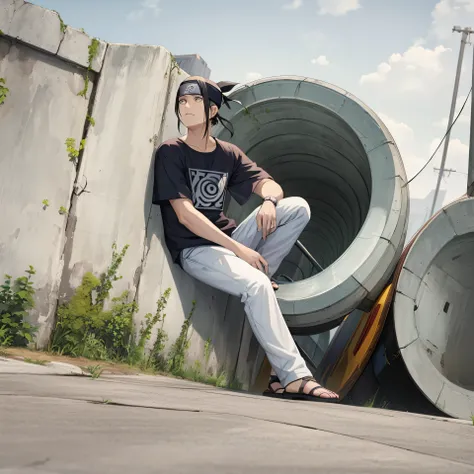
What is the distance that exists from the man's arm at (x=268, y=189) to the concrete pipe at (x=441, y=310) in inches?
82.2

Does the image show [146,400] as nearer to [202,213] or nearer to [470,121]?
[202,213]

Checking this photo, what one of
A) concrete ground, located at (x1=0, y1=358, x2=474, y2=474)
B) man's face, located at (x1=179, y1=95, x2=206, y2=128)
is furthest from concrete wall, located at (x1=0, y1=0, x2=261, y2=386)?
concrete ground, located at (x1=0, y1=358, x2=474, y2=474)

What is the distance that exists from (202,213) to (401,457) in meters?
3.18

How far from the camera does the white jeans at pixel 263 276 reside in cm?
402

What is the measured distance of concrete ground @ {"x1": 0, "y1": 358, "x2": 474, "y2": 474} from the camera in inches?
47.2

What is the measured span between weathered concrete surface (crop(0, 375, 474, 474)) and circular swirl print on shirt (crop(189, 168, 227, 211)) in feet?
7.30

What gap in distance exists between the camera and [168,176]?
4.31 meters

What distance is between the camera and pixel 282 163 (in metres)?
7.78

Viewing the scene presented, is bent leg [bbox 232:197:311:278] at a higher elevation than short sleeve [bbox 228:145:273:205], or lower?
lower

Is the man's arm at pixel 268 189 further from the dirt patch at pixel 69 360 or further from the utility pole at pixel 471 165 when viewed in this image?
the utility pole at pixel 471 165

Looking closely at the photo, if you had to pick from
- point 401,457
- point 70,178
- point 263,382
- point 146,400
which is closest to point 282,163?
point 263,382

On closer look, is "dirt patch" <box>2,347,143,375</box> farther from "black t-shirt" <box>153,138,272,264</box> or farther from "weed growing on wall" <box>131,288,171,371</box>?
"black t-shirt" <box>153,138,272,264</box>

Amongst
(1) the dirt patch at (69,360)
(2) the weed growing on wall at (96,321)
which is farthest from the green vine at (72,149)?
(1) the dirt patch at (69,360)

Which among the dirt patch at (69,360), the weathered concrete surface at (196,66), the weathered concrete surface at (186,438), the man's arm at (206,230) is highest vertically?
the weathered concrete surface at (196,66)
